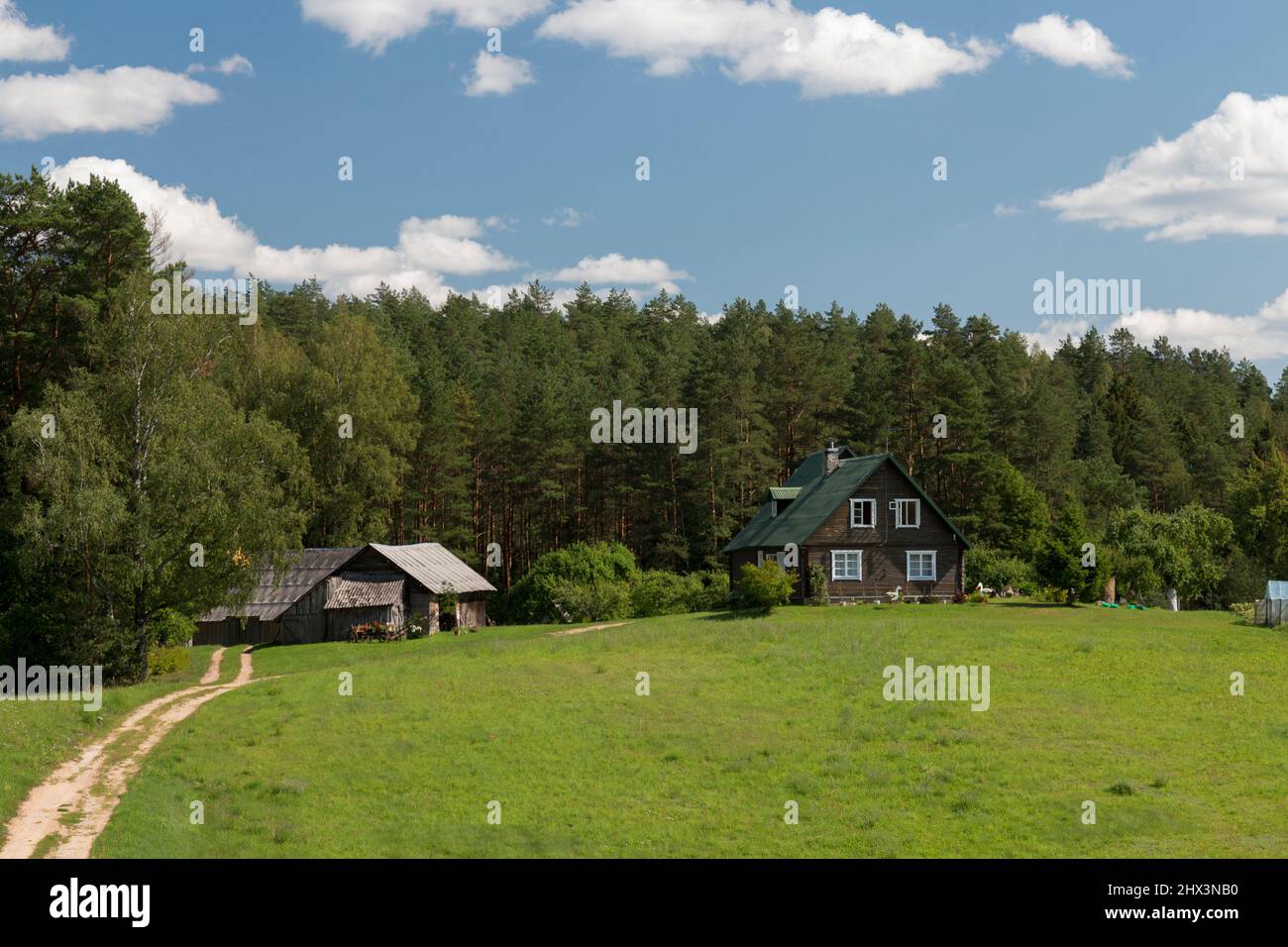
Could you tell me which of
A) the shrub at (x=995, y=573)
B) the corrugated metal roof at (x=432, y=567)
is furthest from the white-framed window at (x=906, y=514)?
the corrugated metal roof at (x=432, y=567)

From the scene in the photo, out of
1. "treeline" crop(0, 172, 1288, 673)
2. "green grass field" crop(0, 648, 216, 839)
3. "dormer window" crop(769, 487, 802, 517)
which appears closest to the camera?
"green grass field" crop(0, 648, 216, 839)

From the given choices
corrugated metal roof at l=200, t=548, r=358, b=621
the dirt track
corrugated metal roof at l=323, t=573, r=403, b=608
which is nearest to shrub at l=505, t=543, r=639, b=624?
corrugated metal roof at l=323, t=573, r=403, b=608

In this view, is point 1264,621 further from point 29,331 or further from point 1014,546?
point 29,331

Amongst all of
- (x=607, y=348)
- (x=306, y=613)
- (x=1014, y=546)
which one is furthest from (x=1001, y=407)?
(x=306, y=613)

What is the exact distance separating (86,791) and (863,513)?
38159mm

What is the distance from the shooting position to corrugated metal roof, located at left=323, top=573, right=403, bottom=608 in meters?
53.5

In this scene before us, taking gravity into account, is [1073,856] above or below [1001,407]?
below

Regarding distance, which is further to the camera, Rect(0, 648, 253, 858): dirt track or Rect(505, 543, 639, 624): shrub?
Rect(505, 543, 639, 624): shrub

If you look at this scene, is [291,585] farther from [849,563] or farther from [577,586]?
[849,563]

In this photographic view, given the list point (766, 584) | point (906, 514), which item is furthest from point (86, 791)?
point (906, 514)

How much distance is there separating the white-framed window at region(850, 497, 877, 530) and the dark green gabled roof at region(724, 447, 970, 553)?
0.68 metres

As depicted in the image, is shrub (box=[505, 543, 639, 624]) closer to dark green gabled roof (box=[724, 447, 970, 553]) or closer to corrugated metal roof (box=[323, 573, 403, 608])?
dark green gabled roof (box=[724, 447, 970, 553])

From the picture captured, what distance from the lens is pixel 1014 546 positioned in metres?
69.2

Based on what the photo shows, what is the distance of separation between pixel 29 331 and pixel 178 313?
32.4 ft
